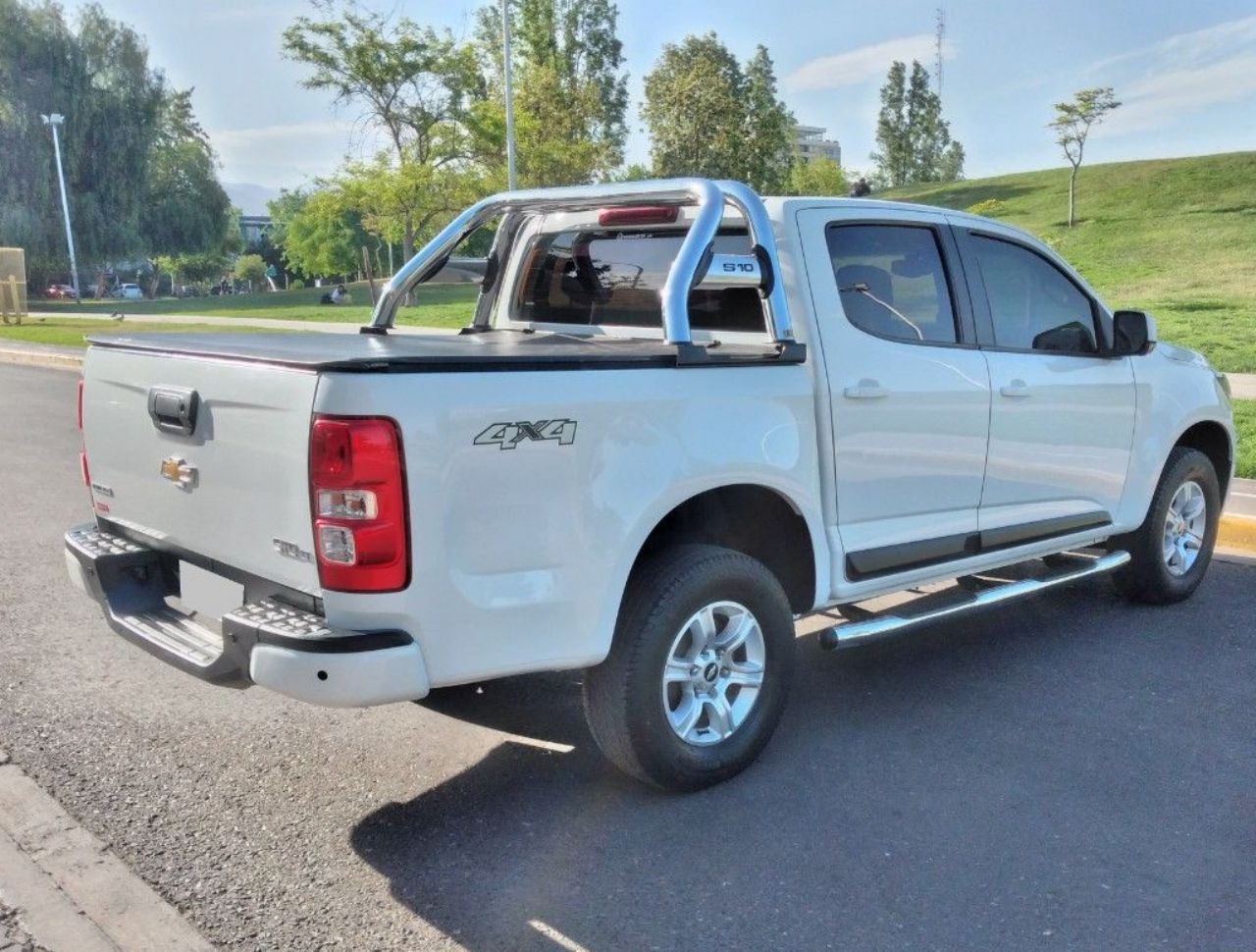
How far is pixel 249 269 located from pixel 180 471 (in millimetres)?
114942

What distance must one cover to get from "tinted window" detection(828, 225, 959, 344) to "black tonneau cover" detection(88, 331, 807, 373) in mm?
464

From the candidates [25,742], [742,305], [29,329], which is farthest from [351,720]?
[29,329]

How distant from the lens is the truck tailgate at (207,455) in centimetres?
306

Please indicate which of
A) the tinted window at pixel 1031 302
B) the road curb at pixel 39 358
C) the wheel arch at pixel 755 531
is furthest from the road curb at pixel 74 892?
the road curb at pixel 39 358

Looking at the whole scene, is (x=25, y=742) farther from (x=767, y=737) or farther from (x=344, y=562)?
(x=767, y=737)

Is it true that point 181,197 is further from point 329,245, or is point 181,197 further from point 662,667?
point 662,667

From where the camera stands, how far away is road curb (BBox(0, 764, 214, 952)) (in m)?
2.93

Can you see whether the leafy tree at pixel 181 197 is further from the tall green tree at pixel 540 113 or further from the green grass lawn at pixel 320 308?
the tall green tree at pixel 540 113

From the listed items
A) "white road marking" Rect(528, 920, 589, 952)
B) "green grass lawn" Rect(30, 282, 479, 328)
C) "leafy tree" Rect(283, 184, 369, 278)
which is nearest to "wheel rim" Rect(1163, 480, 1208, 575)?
"white road marking" Rect(528, 920, 589, 952)

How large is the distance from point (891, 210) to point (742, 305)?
760mm

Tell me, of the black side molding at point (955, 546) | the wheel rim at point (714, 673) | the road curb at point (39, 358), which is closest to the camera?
the wheel rim at point (714, 673)

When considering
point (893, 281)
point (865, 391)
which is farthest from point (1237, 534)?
point (865, 391)

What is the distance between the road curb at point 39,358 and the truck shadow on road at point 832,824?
17.6m

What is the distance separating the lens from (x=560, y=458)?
3.20m
